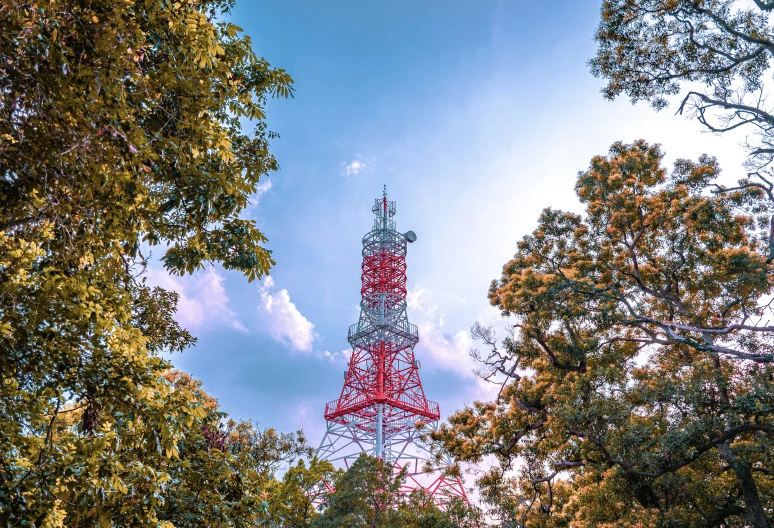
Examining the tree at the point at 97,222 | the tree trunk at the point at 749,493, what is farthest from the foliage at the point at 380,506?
the tree at the point at 97,222

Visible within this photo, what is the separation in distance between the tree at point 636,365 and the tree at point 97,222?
7.97 meters

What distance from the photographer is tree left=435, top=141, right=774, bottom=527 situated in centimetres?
965

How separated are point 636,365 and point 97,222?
12.7 metres

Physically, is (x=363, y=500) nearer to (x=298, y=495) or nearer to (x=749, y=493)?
(x=298, y=495)

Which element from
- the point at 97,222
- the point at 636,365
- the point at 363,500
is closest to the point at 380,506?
the point at 363,500

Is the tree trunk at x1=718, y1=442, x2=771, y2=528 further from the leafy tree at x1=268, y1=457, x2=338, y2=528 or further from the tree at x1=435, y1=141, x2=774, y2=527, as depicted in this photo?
the leafy tree at x1=268, y1=457, x2=338, y2=528

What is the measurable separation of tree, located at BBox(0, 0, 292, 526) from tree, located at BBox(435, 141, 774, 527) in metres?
7.97

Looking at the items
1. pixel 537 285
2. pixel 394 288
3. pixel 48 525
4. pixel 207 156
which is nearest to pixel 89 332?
pixel 48 525

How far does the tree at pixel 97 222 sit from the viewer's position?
13.2ft

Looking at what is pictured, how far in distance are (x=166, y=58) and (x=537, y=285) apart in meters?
10.2

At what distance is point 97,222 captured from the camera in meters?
4.63

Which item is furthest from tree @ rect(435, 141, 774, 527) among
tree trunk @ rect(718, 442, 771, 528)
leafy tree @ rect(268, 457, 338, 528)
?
leafy tree @ rect(268, 457, 338, 528)

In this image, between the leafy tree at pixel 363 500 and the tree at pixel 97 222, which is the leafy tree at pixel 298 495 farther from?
the tree at pixel 97 222

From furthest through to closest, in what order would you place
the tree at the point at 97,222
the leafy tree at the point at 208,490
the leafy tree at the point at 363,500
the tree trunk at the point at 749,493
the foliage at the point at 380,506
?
the leafy tree at the point at 363,500 < the foliage at the point at 380,506 < the tree trunk at the point at 749,493 < the leafy tree at the point at 208,490 < the tree at the point at 97,222
